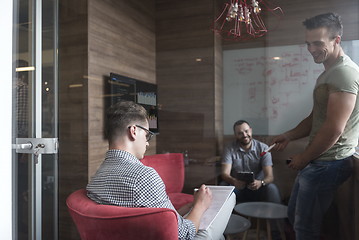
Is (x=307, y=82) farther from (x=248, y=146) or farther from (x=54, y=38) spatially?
(x=54, y=38)

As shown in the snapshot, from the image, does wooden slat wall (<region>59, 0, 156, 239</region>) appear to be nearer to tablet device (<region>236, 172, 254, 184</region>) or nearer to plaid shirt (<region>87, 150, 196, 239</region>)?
tablet device (<region>236, 172, 254, 184</region>)

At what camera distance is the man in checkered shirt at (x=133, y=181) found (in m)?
1.09

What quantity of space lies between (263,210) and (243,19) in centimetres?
111

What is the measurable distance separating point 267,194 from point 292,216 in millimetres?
181

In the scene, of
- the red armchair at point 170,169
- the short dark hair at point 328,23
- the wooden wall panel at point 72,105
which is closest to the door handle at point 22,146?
the wooden wall panel at point 72,105

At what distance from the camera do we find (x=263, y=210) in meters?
1.72

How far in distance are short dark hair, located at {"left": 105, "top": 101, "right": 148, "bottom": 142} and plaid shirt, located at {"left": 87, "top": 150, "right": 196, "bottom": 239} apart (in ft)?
0.74

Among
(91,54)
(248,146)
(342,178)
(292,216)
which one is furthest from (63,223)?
(342,178)

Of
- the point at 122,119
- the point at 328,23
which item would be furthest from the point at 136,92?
the point at 328,23

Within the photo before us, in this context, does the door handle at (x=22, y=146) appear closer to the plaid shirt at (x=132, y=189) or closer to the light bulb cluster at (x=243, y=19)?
the plaid shirt at (x=132, y=189)

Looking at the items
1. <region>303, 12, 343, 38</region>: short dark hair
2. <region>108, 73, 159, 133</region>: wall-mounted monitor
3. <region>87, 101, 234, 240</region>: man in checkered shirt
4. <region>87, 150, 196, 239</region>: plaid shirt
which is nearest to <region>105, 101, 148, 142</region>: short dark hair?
<region>87, 101, 234, 240</region>: man in checkered shirt

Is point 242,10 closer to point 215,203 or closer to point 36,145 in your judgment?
point 215,203
